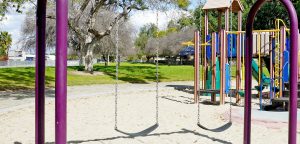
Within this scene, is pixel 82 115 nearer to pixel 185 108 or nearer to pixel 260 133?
pixel 185 108

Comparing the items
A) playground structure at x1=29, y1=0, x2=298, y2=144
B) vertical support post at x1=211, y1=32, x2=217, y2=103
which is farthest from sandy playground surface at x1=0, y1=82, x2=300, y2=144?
playground structure at x1=29, y1=0, x2=298, y2=144

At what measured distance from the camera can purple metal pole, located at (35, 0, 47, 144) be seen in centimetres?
336

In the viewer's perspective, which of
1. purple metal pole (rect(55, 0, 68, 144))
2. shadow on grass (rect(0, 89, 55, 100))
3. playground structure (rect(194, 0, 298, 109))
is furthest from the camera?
shadow on grass (rect(0, 89, 55, 100))

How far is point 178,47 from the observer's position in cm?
6506

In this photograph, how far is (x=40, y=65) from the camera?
3.41 m

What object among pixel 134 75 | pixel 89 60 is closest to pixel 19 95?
pixel 89 60

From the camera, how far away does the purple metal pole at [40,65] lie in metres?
3.36

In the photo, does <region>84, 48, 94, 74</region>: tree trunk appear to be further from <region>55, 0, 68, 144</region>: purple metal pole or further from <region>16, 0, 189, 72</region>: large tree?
<region>55, 0, 68, 144</region>: purple metal pole

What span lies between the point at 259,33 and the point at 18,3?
765 cm

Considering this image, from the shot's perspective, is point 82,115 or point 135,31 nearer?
point 82,115

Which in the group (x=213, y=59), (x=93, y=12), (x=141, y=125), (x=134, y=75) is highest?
(x=93, y=12)

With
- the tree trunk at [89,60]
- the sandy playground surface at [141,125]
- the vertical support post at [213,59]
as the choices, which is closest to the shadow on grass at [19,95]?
the sandy playground surface at [141,125]

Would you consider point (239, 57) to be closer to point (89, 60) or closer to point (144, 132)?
point (144, 132)

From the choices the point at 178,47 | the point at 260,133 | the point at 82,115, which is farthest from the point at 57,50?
the point at 178,47
